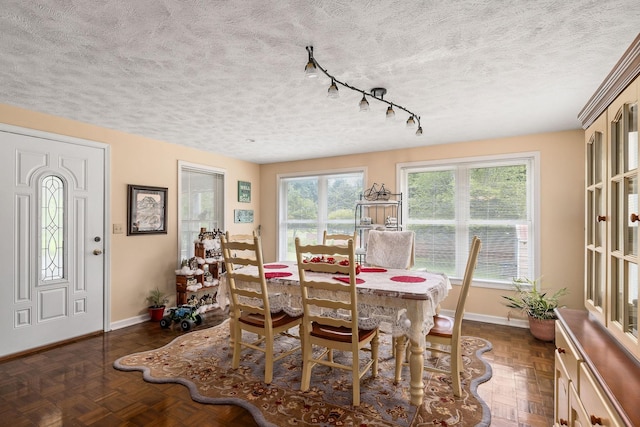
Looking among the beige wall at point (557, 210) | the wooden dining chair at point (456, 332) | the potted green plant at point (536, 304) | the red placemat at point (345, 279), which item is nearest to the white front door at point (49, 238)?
the red placemat at point (345, 279)

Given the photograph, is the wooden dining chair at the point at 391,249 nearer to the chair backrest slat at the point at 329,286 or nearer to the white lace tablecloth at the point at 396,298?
the white lace tablecloth at the point at 396,298

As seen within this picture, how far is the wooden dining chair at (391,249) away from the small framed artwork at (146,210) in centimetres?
277

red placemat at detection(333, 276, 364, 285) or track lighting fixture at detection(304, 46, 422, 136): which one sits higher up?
A: track lighting fixture at detection(304, 46, 422, 136)

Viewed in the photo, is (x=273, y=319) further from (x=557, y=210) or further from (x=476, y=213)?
(x=557, y=210)

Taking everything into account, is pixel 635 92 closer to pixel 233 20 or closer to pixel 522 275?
pixel 233 20

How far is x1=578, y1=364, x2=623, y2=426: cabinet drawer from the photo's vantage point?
1066mm

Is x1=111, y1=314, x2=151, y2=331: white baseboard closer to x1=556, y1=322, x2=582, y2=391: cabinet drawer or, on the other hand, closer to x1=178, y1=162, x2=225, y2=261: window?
x1=178, y1=162, x2=225, y2=261: window

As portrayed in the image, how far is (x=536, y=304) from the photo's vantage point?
3.69 metres

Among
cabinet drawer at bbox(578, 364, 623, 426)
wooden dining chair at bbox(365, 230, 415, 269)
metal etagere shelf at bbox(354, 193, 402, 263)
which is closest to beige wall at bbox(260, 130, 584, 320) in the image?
metal etagere shelf at bbox(354, 193, 402, 263)

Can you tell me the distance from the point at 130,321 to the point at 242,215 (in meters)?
2.34

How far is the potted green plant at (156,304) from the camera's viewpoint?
4.15 metres

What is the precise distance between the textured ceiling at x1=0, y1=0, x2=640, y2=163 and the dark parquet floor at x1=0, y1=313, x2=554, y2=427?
2338mm

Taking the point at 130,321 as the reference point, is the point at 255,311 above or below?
above

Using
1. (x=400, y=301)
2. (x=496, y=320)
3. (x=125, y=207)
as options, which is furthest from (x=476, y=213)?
(x=125, y=207)
